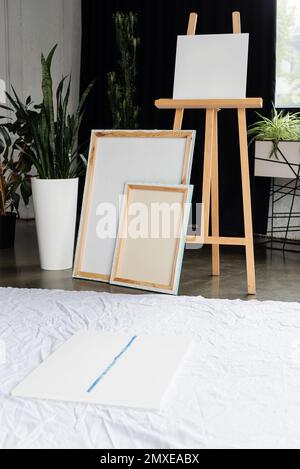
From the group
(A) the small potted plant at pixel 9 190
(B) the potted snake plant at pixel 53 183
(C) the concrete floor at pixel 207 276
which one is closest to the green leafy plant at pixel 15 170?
(A) the small potted plant at pixel 9 190

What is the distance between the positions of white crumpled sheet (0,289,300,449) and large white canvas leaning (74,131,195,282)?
55 centimetres

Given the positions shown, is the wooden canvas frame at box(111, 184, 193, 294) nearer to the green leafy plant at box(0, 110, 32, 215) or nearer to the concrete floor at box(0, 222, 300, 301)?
the concrete floor at box(0, 222, 300, 301)

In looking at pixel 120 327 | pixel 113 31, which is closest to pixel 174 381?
pixel 120 327

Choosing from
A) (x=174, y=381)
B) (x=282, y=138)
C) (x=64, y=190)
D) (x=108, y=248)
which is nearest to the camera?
(x=174, y=381)

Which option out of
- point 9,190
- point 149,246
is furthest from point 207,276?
point 9,190

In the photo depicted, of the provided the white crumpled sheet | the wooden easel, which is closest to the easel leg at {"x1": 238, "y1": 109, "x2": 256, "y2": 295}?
the wooden easel

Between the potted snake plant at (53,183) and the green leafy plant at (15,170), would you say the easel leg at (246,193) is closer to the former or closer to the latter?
the potted snake plant at (53,183)

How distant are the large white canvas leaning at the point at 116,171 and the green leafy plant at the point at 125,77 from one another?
4.76 ft

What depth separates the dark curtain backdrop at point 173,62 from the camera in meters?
4.62

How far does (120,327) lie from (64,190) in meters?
1.46

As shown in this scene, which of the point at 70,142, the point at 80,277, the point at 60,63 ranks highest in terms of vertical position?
the point at 60,63
